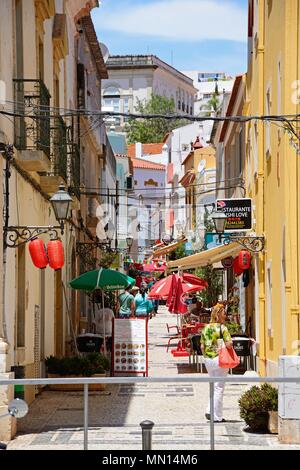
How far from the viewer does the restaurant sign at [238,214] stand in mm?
21359

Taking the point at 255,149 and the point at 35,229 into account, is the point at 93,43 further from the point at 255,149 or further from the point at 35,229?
the point at 35,229

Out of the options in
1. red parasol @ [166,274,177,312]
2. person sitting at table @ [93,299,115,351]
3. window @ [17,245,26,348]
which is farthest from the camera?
red parasol @ [166,274,177,312]

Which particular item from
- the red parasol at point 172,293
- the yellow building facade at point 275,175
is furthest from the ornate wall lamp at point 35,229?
the red parasol at point 172,293

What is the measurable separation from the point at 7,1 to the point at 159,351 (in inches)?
592

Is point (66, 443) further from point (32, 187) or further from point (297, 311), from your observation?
point (32, 187)

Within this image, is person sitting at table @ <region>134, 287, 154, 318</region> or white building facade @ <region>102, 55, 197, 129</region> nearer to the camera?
person sitting at table @ <region>134, 287, 154, 318</region>

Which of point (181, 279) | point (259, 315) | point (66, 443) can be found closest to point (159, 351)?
point (181, 279)

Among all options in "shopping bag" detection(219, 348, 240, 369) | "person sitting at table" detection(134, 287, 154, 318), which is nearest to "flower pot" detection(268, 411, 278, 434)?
"shopping bag" detection(219, 348, 240, 369)

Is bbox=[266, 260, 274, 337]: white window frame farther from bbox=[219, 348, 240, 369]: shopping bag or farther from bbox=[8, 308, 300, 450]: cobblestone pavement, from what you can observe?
bbox=[219, 348, 240, 369]: shopping bag

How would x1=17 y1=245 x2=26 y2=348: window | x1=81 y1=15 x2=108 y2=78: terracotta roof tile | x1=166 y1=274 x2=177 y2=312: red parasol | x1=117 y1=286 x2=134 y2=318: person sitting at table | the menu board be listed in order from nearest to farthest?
1. x1=17 y1=245 x2=26 y2=348: window
2. the menu board
3. x1=166 y1=274 x2=177 y2=312: red parasol
4. x1=117 y1=286 x2=134 y2=318: person sitting at table
5. x1=81 y1=15 x2=108 y2=78: terracotta roof tile

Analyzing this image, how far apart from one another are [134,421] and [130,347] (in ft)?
21.5

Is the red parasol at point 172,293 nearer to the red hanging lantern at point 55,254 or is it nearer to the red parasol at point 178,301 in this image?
the red parasol at point 178,301

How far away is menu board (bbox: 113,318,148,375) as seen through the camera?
20094mm

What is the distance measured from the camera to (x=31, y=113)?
54.0 ft
